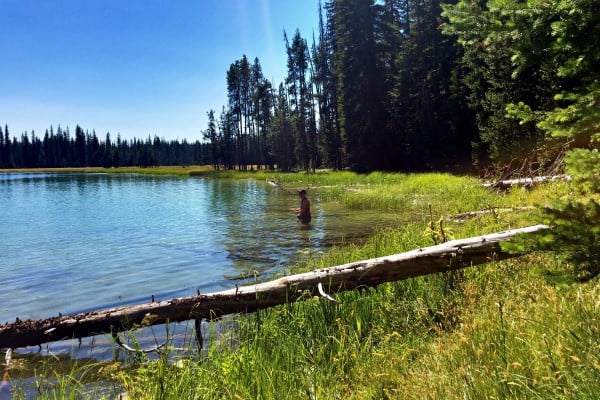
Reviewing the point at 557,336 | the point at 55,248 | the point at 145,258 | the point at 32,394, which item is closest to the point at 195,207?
the point at 55,248

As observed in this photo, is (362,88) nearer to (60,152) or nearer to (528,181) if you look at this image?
(528,181)

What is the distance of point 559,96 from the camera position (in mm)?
3266

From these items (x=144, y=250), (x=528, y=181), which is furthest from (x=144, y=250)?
(x=528, y=181)

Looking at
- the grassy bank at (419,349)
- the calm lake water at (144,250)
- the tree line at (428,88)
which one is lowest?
the calm lake water at (144,250)

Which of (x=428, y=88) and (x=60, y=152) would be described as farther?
(x=60, y=152)

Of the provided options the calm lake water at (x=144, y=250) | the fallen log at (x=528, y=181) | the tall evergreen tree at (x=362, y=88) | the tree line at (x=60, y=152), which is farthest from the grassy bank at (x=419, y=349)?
the tree line at (x=60, y=152)

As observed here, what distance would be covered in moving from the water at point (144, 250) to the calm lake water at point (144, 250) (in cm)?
3

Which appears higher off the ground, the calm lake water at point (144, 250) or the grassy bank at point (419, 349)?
the grassy bank at point (419, 349)

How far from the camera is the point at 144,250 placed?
1488 cm

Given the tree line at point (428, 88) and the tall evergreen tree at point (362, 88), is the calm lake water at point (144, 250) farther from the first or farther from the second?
the tall evergreen tree at point (362, 88)

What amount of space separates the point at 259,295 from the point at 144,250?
1030 centimetres

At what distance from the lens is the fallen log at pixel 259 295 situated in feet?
18.1

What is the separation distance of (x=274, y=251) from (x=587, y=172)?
443 inches

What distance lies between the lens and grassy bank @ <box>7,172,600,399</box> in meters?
2.93
